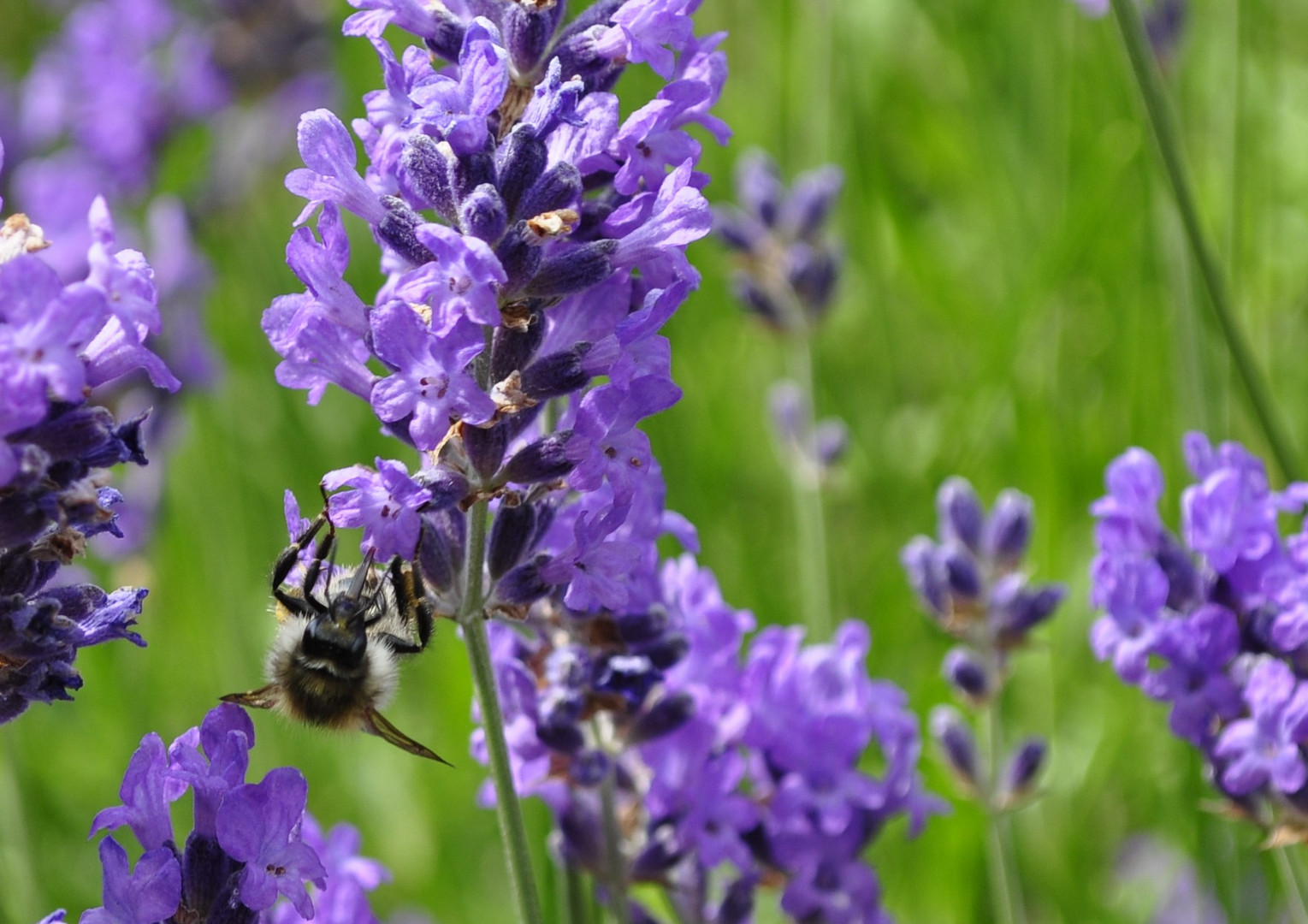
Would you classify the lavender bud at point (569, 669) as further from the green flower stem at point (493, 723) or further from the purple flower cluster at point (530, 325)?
the green flower stem at point (493, 723)

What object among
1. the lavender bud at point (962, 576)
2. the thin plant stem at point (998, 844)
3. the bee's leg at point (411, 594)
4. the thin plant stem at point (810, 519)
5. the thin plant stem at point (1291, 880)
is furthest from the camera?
the thin plant stem at point (810, 519)

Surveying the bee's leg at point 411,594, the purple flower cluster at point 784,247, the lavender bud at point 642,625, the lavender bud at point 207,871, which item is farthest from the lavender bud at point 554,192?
the purple flower cluster at point 784,247

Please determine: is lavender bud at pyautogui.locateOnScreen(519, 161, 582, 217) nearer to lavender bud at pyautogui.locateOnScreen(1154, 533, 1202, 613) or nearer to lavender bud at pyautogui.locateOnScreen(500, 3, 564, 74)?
lavender bud at pyautogui.locateOnScreen(500, 3, 564, 74)

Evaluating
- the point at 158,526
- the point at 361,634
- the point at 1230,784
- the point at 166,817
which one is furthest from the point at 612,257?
the point at 158,526

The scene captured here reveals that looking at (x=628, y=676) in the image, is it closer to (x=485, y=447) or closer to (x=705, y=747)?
(x=705, y=747)

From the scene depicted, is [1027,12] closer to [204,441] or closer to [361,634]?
[204,441]

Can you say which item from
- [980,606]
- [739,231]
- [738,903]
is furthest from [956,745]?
[739,231]
